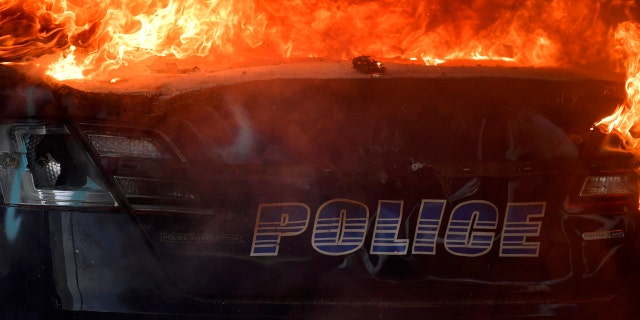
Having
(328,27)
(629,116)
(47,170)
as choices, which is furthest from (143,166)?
(328,27)

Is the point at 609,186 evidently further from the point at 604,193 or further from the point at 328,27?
the point at 328,27

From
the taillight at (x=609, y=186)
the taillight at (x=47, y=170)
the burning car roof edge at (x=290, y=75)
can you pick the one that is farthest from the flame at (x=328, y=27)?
the taillight at (x=609, y=186)

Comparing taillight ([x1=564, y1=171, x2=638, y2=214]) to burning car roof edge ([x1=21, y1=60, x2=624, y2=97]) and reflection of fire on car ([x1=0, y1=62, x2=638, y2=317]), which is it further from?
burning car roof edge ([x1=21, y1=60, x2=624, y2=97])

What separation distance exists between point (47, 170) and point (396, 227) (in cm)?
127

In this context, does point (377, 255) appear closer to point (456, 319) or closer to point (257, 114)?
point (456, 319)

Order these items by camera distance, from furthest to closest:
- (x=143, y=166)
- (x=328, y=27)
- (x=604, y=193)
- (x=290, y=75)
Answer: (x=328, y=27) → (x=290, y=75) → (x=604, y=193) → (x=143, y=166)

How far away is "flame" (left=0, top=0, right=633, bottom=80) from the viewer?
17.1 feet

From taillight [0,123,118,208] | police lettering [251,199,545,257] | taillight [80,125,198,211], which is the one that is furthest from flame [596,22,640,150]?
taillight [0,123,118,208]

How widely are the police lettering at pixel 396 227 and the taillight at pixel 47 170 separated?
59 cm

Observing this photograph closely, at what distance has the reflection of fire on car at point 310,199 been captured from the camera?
2.42m

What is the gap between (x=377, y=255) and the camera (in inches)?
99.2

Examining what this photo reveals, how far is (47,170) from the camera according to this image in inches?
95.3

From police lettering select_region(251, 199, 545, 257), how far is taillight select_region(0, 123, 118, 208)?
595 mm

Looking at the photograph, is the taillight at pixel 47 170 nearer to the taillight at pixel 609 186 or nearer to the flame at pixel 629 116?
the taillight at pixel 609 186
